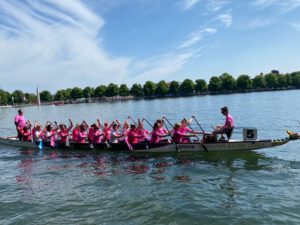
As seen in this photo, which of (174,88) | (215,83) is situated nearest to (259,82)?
(215,83)

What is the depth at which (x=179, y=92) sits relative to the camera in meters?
187

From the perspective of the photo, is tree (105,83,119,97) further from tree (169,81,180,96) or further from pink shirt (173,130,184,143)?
pink shirt (173,130,184,143)

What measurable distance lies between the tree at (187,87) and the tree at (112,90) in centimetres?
3652

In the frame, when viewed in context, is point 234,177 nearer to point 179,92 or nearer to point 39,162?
point 39,162

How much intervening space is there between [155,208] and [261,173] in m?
5.74

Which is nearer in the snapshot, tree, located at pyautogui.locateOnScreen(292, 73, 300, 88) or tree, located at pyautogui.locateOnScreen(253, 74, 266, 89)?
tree, located at pyautogui.locateOnScreen(292, 73, 300, 88)

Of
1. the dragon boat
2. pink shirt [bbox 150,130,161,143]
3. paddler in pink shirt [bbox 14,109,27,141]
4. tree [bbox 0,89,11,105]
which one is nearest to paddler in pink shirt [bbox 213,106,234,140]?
the dragon boat

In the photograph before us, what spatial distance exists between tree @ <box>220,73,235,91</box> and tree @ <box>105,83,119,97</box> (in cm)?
5780

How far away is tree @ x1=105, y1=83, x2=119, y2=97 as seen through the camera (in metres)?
194

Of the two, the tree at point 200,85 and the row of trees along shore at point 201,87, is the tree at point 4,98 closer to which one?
the row of trees along shore at point 201,87

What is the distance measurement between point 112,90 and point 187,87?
42.1 m

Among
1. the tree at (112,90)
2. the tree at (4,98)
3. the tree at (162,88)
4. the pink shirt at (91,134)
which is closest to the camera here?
the pink shirt at (91,134)

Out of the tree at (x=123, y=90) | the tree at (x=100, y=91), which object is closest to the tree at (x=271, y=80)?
the tree at (x=123, y=90)

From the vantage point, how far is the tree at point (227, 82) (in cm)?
17425
